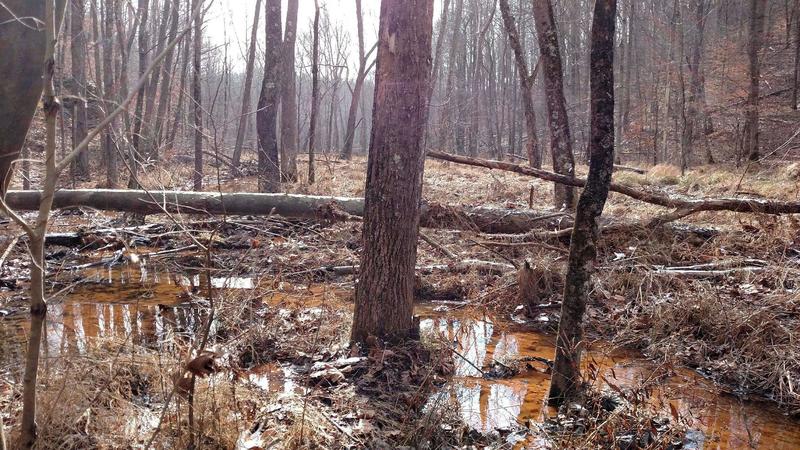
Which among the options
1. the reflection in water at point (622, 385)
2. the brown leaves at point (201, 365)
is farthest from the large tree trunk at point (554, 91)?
the brown leaves at point (201, 365)

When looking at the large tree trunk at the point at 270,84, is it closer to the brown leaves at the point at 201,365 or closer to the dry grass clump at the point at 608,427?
the dry grass clump at the point at 608,427

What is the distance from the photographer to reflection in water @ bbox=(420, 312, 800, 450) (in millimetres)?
3396

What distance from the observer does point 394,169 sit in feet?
13.0

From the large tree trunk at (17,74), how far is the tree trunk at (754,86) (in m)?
19.0

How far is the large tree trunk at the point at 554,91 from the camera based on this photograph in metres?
8.36

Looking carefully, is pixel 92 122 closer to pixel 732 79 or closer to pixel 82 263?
pixel 82 263

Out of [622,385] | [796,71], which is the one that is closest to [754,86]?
[796,71]

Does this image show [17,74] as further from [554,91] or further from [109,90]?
[109,90]

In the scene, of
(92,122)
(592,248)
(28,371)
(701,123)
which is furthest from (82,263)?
(701,123)

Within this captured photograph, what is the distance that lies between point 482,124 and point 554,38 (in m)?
31.1

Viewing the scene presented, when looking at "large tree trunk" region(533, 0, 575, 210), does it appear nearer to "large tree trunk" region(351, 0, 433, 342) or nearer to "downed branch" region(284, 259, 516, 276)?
"downed branch" region(284, 259, 516, 276)

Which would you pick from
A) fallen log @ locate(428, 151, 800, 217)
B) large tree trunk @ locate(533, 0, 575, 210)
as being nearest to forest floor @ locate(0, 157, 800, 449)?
fallen log @ locate(428, 151, 800, 217)

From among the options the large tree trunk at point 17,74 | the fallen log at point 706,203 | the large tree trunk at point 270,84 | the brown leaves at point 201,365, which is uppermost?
the large tree trunk at point 270,84

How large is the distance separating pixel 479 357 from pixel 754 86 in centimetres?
1779
